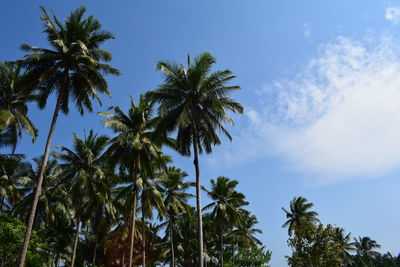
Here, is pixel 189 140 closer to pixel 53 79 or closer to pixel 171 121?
pixel 171 121

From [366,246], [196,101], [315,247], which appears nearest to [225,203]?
[315,247]

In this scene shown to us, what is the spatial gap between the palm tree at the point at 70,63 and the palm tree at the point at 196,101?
3.59 meters

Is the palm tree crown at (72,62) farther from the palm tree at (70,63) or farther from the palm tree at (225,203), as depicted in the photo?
the palm tree at (225,203)

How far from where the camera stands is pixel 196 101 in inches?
754

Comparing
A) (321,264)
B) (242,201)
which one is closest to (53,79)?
(321,264)

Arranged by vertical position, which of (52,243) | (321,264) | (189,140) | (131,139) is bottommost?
(321,264)

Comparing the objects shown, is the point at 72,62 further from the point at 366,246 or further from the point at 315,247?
the point at 366,246

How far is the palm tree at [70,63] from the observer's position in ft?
58.0

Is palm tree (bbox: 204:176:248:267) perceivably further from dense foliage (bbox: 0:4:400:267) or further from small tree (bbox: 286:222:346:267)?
small tree (bbox: 286:222:346:267)

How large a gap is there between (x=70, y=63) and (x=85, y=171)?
11281 mm

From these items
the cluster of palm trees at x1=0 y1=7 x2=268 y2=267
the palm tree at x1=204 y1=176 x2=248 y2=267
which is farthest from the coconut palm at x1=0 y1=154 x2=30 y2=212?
the palm tree at x1=204 y1=176 x2=248 y2=267

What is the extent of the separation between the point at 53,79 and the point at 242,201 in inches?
1113

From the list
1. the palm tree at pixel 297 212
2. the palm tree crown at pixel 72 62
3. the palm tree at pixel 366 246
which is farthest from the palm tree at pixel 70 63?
the palm tree at pixel 366 246

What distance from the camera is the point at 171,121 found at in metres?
19.5
